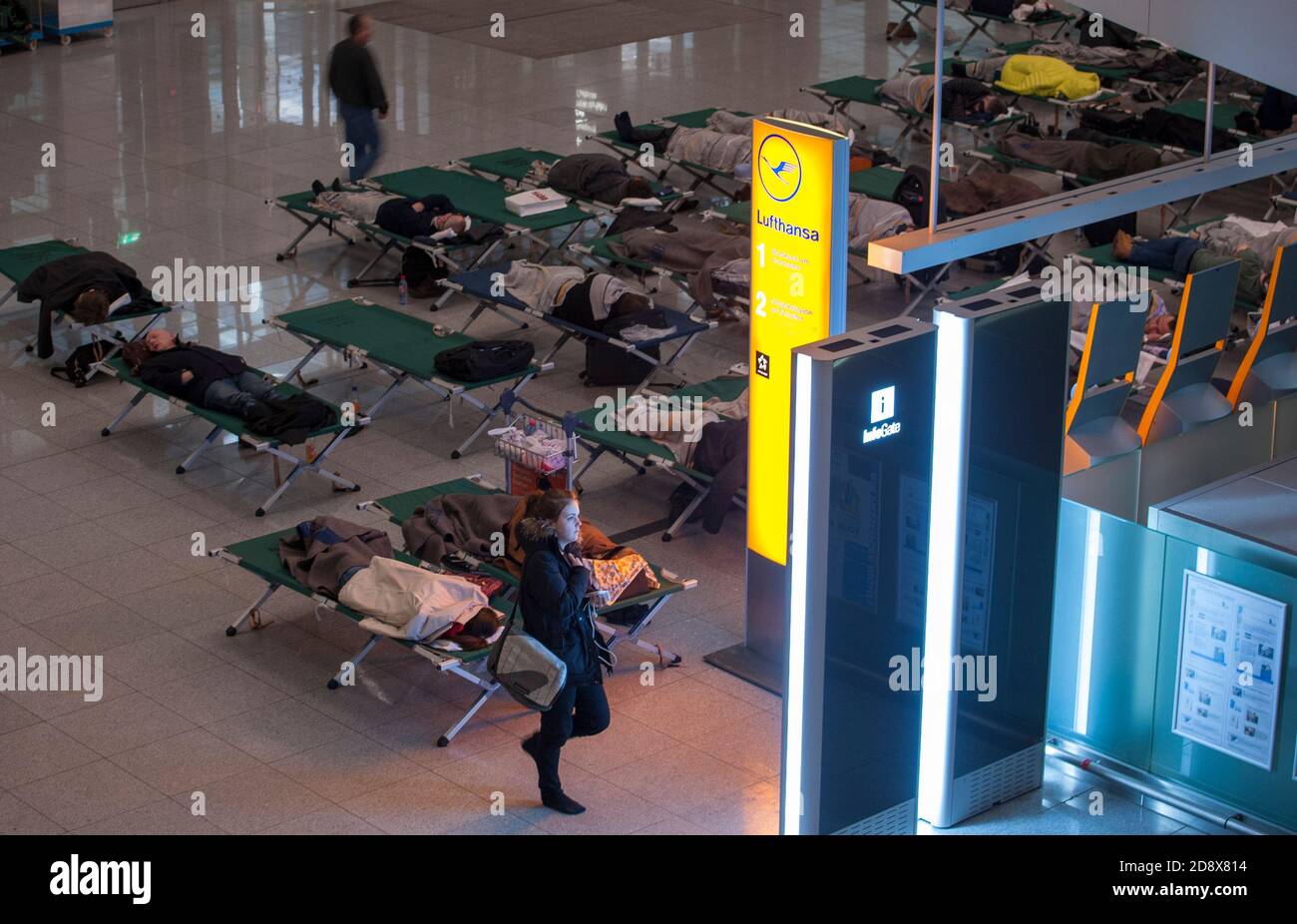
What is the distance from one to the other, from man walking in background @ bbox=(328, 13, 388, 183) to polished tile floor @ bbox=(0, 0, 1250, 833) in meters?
0.89

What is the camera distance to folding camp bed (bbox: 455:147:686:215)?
12070 millimetres

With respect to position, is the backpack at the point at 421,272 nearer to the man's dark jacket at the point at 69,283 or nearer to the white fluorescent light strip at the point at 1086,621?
the man's dark jacket at the point at 69,283

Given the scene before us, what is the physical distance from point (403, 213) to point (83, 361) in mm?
2225

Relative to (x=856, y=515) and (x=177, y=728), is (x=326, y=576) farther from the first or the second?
(x=856, y=515)

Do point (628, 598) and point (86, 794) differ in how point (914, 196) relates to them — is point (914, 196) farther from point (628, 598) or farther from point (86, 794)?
point (86, 794)

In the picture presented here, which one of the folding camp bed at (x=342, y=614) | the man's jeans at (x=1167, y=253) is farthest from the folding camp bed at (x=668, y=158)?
the folding camp bed at (x=342, y=614)

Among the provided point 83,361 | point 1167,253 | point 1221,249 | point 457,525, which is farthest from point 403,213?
point 1221,249

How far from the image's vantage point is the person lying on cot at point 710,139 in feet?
42.0

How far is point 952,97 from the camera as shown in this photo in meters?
14.4

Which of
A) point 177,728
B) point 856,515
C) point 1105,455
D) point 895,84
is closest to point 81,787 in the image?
point 177,728

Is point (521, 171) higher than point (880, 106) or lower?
lower

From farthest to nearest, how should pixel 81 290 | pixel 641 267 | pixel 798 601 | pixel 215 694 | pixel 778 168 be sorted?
pixel 641 267
pixel 81 290
pixel 215 694
pixel 778 168
pixel 798 601

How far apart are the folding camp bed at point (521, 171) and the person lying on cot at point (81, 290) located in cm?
293

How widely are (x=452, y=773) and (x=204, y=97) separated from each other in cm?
1080
